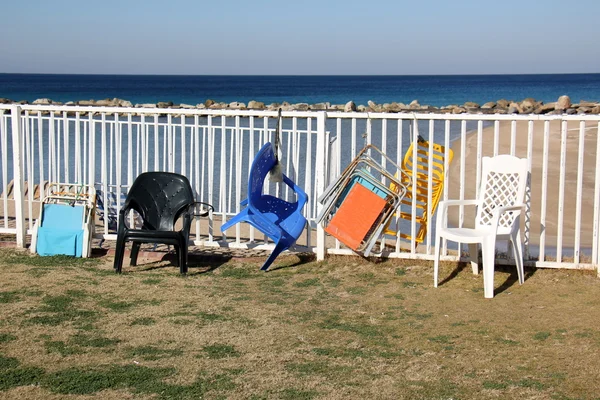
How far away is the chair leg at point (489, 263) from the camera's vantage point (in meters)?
6.62

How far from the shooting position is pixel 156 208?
25.5 feet

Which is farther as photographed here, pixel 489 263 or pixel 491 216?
pixel 491 216

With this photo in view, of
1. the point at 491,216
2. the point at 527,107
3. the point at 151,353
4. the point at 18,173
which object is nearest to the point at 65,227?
the point at 18,173

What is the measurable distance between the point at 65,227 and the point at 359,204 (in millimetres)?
3085

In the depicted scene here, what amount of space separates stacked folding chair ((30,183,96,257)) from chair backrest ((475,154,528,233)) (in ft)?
12.9

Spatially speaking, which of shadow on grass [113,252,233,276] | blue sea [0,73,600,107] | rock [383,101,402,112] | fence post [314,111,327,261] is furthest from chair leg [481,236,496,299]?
blue sea [0,73,600,107]

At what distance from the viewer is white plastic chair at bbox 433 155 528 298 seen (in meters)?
6.65

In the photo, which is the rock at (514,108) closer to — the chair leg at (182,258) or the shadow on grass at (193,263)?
the shadow on grass at (193,263)

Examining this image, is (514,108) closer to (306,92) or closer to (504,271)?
(504,271)

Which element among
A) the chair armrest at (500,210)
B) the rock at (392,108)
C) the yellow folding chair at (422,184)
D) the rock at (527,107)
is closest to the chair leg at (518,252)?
the chair armrest at (500,210)

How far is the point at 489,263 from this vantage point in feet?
21.7

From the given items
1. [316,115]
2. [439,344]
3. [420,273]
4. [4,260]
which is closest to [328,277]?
[420,273]

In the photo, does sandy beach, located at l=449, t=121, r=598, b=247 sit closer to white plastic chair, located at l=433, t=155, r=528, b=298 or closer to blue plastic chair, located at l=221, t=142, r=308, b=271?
white plastic chair, located at l=433, t=155, r=528, b=298

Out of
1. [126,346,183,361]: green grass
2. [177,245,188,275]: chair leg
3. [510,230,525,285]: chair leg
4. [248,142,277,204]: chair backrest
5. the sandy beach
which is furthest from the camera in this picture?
the sandy beach
